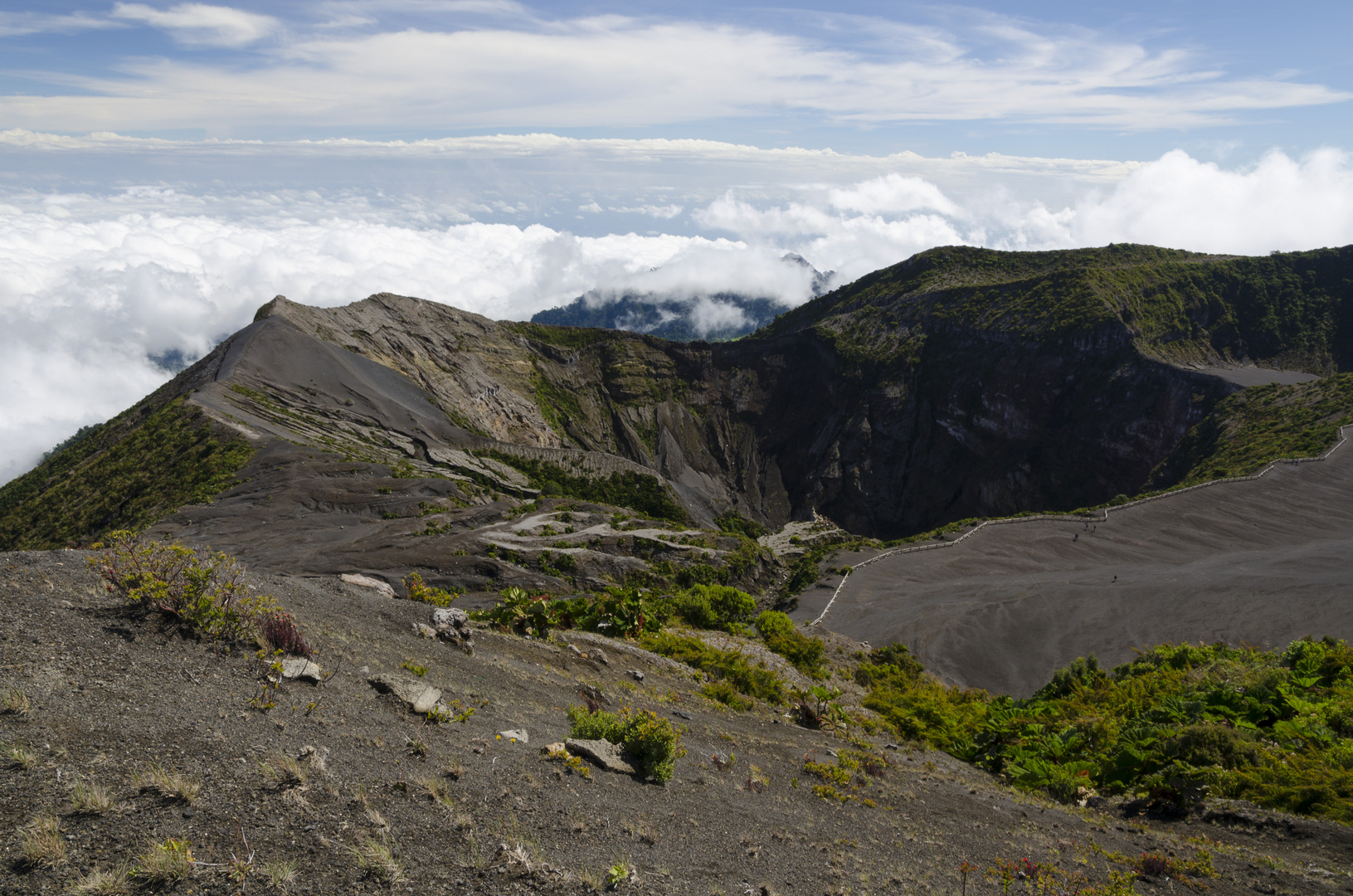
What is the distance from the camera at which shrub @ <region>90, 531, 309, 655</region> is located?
30.9ft

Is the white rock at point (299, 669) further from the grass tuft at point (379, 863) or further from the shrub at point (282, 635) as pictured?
the grass tuft at point (379, 863)

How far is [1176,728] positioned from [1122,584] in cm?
2477

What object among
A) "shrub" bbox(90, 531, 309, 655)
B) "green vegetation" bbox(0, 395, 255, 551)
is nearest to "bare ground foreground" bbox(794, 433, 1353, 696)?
"shrub" bbox(90, 531, 309, 655)

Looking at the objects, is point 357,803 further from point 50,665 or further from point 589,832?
point 50,665

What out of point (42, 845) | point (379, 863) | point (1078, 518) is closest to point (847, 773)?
point (379, 863)

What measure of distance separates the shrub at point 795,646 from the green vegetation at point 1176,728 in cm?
208

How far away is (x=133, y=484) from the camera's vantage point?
47.3m

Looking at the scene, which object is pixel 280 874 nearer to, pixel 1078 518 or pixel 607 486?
pixel 1078 518

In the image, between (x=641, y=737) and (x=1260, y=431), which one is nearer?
(x=641, y=737)

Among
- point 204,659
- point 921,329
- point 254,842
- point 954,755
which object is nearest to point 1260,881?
point 954,755

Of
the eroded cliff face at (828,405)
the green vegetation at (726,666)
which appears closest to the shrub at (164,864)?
the green vegetation at (726,666)

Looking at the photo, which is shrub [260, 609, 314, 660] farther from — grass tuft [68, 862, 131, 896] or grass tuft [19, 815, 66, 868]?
grass tuft [68, 862, 131, 896]

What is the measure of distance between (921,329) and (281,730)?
112200 mm

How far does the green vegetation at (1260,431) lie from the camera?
2263 inches
